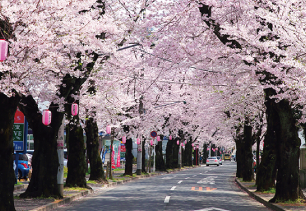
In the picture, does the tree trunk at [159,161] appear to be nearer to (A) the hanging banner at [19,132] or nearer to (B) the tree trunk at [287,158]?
(A) the hanging banner at [19,132]

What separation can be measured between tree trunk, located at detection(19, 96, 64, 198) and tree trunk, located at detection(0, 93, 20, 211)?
409 centimetres

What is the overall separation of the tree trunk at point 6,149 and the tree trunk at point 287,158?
340 inches

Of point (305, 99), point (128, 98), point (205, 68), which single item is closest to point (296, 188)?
point (305, 99)

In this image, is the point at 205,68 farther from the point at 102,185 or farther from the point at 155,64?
the point at 102,185

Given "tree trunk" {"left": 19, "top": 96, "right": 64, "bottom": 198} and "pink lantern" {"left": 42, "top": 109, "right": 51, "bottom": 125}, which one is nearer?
"pink lantern" {"left": 42, "top": 109, "right": 51, "bottom": 125}

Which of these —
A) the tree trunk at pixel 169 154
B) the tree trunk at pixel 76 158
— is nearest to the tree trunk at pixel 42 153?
the tree trunk at pixel 76 158

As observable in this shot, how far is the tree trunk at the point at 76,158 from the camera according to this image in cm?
1773

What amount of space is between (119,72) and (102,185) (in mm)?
6615

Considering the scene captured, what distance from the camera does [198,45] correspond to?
15078 mm

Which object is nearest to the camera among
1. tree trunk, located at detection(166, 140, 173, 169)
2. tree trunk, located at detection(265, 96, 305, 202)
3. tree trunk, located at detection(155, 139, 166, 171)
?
tree trunk, located at detection(265, 96, 305, 202)

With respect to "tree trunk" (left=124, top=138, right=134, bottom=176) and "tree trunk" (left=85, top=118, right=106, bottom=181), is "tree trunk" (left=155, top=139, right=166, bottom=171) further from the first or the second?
"tree trunk" (left=85, top=118, right=106, bottom=181)

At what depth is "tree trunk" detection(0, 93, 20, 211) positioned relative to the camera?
9289 mm

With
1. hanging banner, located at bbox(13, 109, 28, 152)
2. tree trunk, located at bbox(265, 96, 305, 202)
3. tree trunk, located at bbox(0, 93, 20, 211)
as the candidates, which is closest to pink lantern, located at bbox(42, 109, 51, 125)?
tree trunk, located at bbox(0, 93, 20, 211)

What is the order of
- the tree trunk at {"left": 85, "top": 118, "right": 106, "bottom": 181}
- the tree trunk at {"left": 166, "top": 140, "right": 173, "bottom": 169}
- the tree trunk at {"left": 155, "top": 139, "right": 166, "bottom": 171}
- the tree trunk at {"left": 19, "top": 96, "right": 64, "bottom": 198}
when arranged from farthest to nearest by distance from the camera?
the tree trunk at {"left": 166, "top": 140, "right": 173, "bottom": 169} → the tree trunk at {"left": 155, "top": 139, "right": 166, "bottom": 171} → the tree trunk at {"left": 85, "top": 118, "right": 106, "bottom": 181} → the tree trunk at {"left": 19, "top": 96, "right": 64, "bottom": 198}
